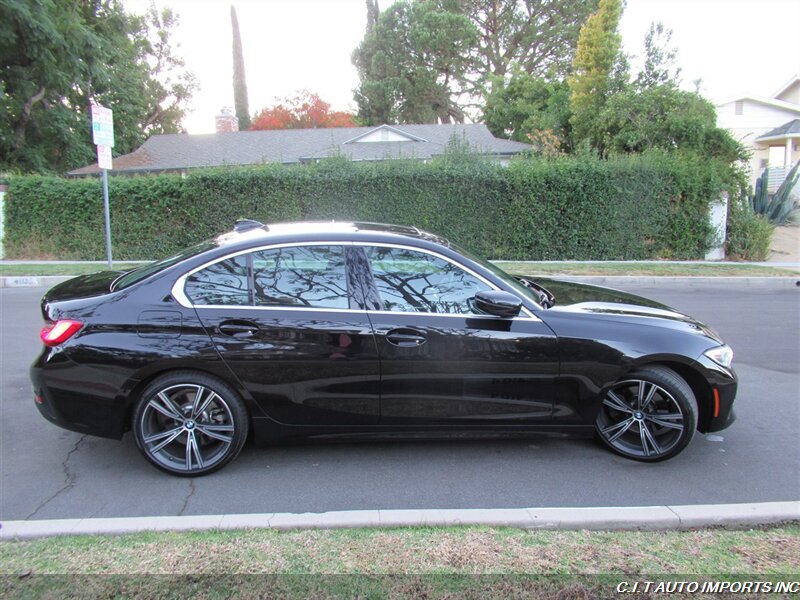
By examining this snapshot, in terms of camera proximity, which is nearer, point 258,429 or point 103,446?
point 258,429

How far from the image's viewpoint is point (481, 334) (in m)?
3.56

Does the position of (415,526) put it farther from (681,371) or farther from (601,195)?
(601,195)

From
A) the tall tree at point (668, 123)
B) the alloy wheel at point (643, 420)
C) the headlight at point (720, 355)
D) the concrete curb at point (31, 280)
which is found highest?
the tall tree at point (668, 123)

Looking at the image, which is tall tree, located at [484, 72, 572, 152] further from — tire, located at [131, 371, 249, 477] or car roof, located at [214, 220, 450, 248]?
tire, located at [131, 371, 249, 477]

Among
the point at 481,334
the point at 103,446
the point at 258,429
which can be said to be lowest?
the point at 103,446

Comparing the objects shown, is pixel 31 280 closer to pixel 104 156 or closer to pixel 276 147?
pixel 104 156

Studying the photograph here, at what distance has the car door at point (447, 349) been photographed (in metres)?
3.54

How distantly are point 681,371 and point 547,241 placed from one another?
12.0m

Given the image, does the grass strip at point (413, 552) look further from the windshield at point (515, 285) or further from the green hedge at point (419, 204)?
the green hedge at point (419, 204)

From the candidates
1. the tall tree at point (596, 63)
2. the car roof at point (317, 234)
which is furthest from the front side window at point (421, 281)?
the tall tree at point (596, 63)

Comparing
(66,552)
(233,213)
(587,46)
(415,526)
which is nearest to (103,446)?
(66,552)

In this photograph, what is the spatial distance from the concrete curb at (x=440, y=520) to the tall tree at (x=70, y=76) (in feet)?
67.8

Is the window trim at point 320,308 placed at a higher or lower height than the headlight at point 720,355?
higher

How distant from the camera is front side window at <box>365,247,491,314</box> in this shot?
363cm
